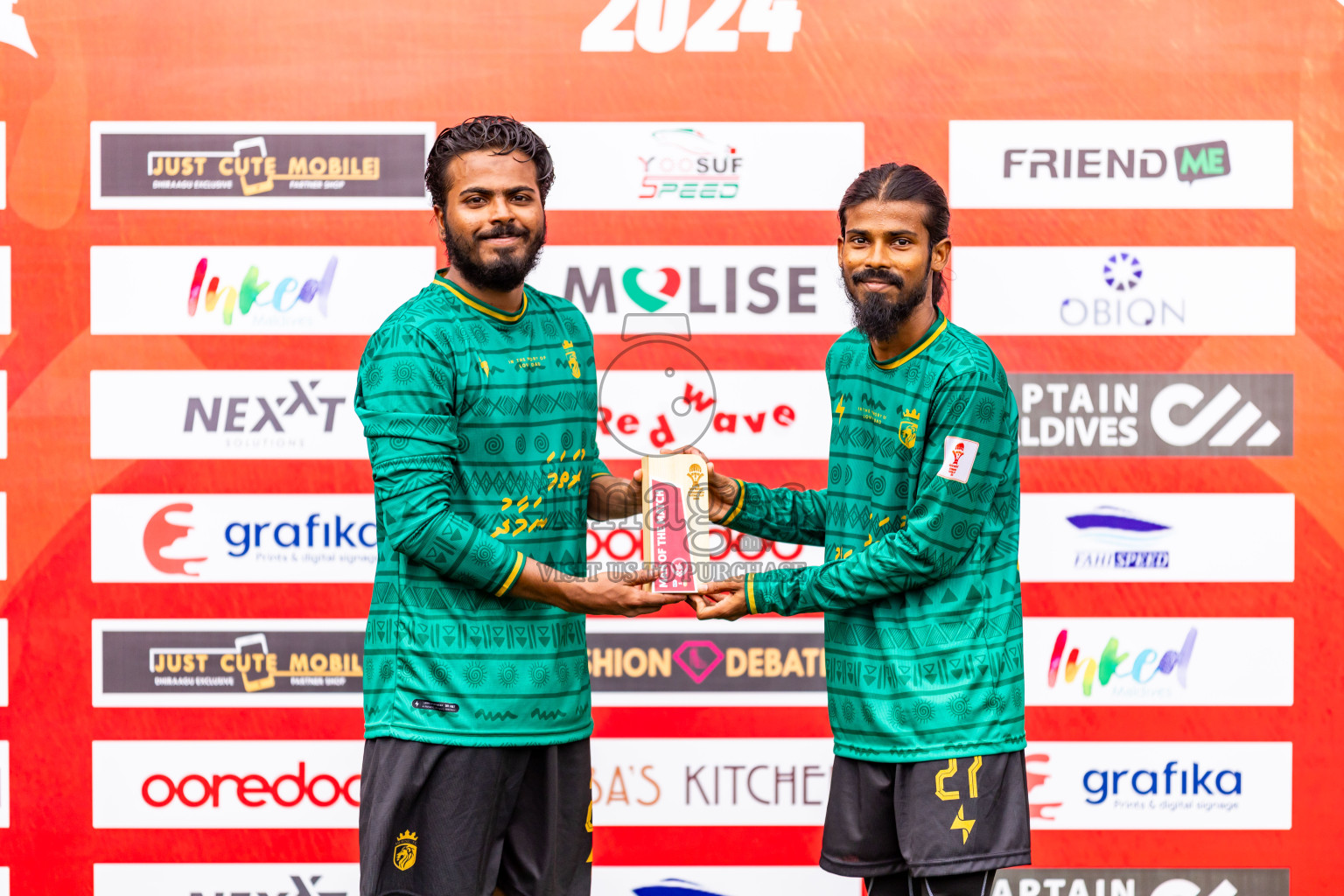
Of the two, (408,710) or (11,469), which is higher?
(11,469)

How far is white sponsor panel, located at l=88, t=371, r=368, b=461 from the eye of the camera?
2857mm

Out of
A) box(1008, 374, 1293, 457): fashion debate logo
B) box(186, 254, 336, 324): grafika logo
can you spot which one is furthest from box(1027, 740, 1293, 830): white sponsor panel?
box(186, 254, 336, 324): grafika logo

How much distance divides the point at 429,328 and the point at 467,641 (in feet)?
1.78

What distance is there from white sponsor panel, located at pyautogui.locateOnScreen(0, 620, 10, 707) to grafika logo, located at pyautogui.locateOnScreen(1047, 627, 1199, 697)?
2685 mm

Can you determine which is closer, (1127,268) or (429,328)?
(429,328)

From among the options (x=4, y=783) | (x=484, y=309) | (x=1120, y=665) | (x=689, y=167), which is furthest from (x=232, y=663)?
(x=1120, y=665)

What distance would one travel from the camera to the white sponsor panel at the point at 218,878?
2920 mm

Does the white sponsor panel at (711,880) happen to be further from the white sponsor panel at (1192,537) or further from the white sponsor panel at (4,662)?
the white sponsor panel at (1192,537)

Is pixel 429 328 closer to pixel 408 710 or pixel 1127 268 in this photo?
pixel 408 710

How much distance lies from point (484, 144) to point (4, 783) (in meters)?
2.20

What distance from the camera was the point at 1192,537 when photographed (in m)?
2.85

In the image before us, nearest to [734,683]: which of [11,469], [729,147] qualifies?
[729,147]

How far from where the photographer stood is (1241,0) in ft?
9.20

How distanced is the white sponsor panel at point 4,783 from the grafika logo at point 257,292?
122 cm
